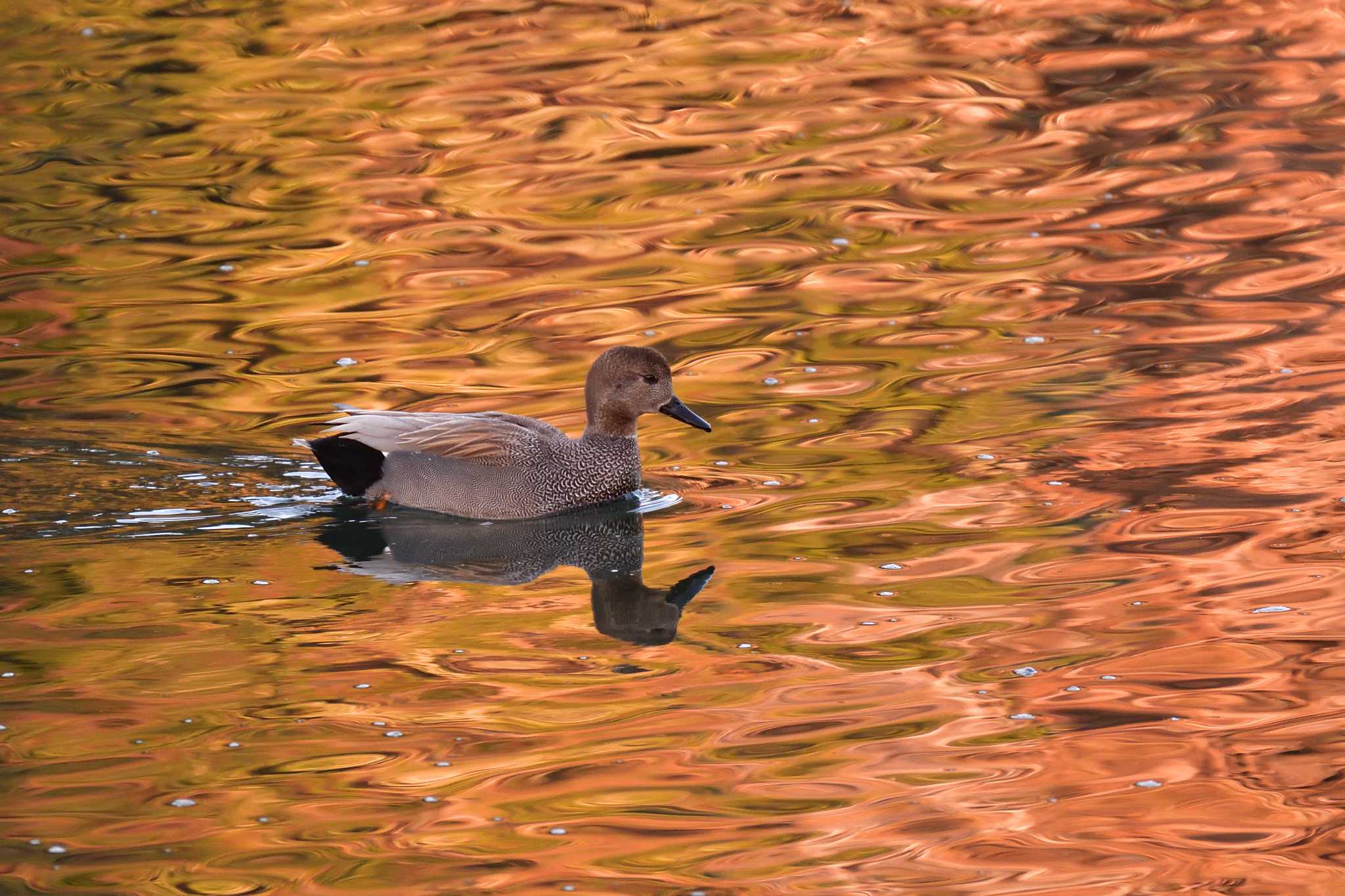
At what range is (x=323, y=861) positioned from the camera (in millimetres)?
5797

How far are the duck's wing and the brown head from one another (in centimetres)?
32

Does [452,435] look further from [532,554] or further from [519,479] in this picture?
[532,554]

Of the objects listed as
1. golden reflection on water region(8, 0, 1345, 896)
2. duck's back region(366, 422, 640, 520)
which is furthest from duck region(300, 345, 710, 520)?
golden reflection on water region(8, 0, 1345, 896)

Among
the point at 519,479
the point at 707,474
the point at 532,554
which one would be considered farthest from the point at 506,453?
the point at 707,474

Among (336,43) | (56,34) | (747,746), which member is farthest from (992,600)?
(56,34)

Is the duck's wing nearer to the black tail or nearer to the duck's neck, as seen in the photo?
the black tail

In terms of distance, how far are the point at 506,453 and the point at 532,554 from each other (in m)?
0.58

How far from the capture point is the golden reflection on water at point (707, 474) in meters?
6.06

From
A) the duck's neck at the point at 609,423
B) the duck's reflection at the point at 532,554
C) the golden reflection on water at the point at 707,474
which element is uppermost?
the duck's neck at the point at 609,423

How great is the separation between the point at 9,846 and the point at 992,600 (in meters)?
3.79

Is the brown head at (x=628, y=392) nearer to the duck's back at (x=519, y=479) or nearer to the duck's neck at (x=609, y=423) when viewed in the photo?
the duck's neck at (x=609, y=423)

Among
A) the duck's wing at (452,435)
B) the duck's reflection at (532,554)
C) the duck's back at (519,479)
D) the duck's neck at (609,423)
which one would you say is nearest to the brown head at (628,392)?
the duck's neck at (609,423)

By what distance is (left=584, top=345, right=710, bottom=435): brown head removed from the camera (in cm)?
916

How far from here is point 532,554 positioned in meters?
8.57
